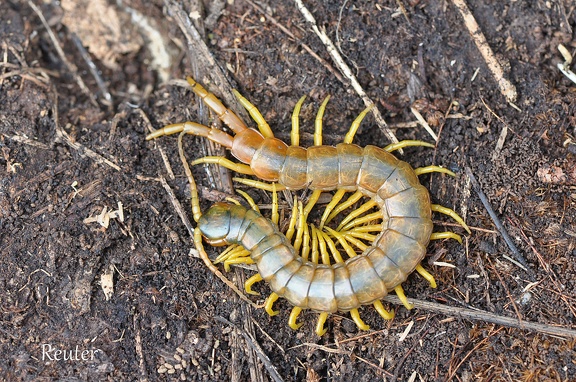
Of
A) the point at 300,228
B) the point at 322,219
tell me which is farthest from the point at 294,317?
the point at 322,219

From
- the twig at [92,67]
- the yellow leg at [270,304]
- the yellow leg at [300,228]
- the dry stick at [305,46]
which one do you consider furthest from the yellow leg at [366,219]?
the twig at [92,67]

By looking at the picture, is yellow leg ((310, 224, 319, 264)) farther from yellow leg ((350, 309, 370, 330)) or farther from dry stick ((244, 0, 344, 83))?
dry stick ((244, 0, 344, 83))

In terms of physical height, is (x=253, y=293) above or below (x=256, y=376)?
above

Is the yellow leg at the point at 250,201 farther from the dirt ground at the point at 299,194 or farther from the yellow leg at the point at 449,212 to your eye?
the yellow leg at the point at 449,212

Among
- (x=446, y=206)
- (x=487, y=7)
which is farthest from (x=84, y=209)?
(x=487, y=7)

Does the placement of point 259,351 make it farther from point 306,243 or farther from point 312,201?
point 312,201

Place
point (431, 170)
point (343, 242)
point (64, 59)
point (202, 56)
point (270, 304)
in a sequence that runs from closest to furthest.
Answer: point (270, 304), point (431, 170), point (343, 242), point (202, 56), point (64, 59)

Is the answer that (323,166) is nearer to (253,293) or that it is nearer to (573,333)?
(253,293)

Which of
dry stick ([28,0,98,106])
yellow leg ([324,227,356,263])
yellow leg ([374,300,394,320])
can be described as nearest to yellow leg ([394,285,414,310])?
yellow leg ([374,300,394,320])
